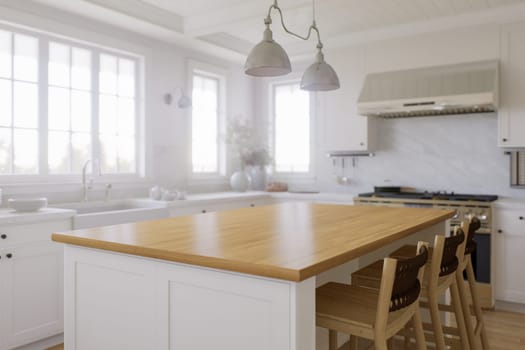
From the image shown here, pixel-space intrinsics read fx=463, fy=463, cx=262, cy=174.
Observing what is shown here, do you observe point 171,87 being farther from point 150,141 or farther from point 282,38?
point 282,38

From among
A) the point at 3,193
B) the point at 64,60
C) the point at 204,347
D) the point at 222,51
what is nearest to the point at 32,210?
the point at 3,193

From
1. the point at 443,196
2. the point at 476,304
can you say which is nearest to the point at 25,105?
the point at 476,304

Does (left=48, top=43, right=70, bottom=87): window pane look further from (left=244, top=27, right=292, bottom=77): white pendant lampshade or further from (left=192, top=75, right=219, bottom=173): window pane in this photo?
(left=244, top=27, right=292, bottom=77): white pendant lampshade

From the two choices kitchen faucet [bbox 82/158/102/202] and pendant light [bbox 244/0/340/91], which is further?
kitchen faucet [bbox 82/158/102/202]

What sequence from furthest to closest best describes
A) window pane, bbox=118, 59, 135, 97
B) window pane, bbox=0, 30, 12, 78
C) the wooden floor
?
window pane, bbox=118, 59, 135, 97 < window pane, bbox=0, 30, 12, 78 < the wooden floor

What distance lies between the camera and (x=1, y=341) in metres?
2.99

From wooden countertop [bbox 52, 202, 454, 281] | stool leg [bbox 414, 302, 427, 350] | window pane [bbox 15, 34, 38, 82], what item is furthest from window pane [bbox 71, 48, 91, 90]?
stool leg [bbox 414, 302, 427, 350]

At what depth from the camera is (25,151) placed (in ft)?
12.6

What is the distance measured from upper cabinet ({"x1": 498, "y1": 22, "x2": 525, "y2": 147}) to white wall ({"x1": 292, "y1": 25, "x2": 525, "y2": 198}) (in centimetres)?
11

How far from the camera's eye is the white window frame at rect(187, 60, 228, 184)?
535 cm

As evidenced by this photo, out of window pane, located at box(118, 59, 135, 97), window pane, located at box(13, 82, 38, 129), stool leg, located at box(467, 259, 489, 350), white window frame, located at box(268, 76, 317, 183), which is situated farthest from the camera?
white window frame, located at box(268, 76, 317, 183)

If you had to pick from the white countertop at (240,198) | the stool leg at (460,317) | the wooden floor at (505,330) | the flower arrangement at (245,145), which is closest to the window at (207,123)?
the flower arrangement at (245,145)

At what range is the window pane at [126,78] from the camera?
4.64 meters

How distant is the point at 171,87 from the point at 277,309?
403cm
